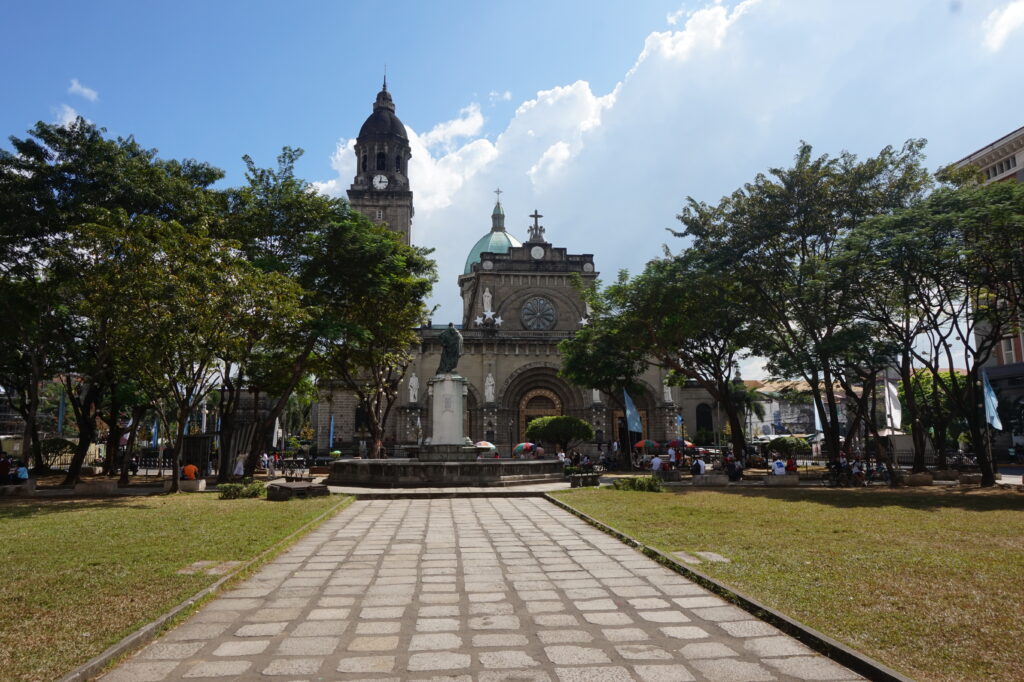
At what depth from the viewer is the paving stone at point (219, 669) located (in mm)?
4207

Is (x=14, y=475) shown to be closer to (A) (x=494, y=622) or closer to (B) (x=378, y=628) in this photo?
(B) (x=378, y=628)

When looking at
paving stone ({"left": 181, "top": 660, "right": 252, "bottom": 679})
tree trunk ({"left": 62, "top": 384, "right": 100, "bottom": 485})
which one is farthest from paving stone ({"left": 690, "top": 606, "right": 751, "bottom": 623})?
tree trunk ({"left": 62, "top": 384, "right": 100, "bottom": 485})

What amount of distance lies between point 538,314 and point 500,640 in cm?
4483

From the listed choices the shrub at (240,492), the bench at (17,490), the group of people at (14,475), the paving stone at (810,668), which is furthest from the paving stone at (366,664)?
the group of people at (14,475)

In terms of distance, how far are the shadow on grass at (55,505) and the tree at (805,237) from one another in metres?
19.8

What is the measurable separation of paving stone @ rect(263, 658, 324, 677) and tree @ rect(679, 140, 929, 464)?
19.0 metres

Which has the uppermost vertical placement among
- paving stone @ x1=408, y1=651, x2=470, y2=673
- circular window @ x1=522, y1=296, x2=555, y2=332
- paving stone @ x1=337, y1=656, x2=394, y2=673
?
circular window @ x1=522, y1=296, x2=555, y2=332

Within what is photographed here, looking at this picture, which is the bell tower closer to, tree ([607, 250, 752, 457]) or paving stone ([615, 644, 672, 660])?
tree ([607, 250, 752, 457])

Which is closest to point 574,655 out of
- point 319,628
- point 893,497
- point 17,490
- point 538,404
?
→ point 319,628

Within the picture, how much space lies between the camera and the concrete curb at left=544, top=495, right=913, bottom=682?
4137 millimetres

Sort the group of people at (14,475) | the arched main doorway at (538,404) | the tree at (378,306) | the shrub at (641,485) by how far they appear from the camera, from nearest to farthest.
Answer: the shrub at (641,485), the group of people at (14,475), the tree at (378,306), the arched main doorway at (538,404)

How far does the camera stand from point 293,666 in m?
4.36

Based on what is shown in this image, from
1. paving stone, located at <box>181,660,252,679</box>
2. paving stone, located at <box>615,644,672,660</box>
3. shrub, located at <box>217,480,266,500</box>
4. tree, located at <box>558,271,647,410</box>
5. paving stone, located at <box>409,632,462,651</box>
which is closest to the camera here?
paving stone, located at <box>181,660,252,679</box>

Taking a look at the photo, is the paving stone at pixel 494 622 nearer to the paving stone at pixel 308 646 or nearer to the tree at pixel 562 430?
the paving stone at pixel 308 646
